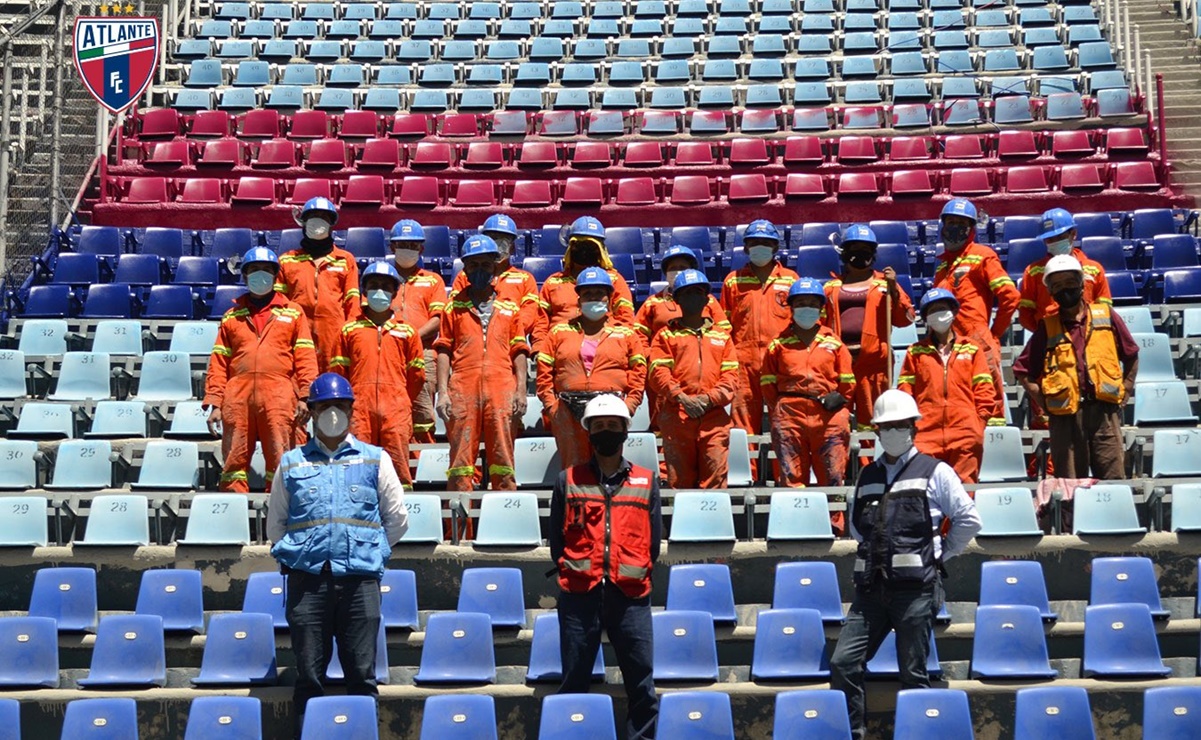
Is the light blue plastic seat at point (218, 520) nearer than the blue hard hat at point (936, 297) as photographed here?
Yes

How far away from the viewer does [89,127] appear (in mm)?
17906

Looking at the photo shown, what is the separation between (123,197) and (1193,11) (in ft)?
39.6

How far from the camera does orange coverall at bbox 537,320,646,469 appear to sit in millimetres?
10812

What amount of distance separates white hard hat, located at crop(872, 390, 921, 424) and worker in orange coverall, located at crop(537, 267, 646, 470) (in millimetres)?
2731

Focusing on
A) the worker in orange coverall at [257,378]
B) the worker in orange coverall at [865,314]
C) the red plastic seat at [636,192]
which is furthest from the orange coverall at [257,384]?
the red plastic seat at [636,192]

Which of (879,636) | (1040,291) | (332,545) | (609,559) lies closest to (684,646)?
(609,559)

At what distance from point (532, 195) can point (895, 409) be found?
9.44 m

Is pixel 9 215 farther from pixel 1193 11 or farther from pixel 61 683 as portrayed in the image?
pixel 1193 11

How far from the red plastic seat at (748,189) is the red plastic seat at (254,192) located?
4.54 meters

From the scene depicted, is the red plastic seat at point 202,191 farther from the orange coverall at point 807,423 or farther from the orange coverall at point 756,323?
the orange coverall at point 807,423

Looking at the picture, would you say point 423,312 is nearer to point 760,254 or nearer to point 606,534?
point 760,254

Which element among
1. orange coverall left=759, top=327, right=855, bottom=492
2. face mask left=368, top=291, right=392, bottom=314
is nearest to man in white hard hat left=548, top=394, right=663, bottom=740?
orange coverall left=759, top=327, right=855, bottom=492

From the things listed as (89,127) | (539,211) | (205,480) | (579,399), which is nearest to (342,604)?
(579,399)

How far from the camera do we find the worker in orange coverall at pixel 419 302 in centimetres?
1203
